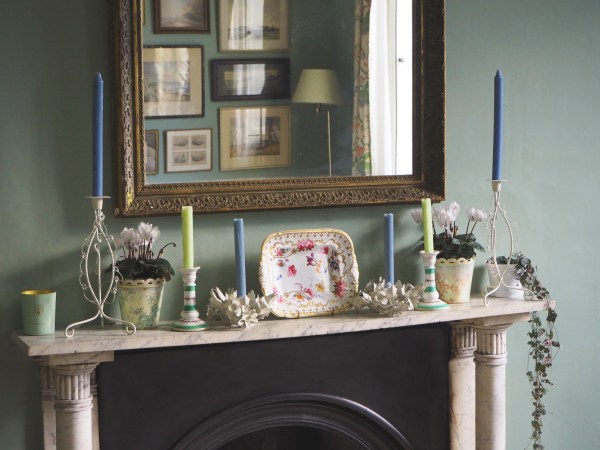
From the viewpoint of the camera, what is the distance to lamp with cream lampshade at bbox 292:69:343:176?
2.40 meters

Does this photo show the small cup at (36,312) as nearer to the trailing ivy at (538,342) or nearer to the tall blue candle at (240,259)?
the tall blue candle at (240,259)

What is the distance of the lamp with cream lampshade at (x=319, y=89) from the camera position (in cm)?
240

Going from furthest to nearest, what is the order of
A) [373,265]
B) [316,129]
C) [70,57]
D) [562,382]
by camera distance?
[562,382] < [373,265] < [316,129] < [70,57]

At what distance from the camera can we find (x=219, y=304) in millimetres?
2258

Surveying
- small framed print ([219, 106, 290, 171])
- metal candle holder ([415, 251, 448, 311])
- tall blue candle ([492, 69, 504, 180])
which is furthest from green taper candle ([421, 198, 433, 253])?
small framed print ([219, 106, 290, 171])

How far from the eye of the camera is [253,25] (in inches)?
92.7

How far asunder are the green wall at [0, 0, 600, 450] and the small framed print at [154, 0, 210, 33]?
0.13 meters

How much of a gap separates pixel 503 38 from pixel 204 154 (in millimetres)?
1003

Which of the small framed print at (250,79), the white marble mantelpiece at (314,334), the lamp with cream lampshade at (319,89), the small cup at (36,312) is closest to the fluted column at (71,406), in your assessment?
the white marble mantelpiece at (314,334)

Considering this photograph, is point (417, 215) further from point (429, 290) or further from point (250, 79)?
point (250, 79)

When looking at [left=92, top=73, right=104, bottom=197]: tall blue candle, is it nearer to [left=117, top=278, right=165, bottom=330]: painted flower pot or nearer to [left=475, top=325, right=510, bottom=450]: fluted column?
[left=117, top=278, right=165, bottom=330]: painted flower pot

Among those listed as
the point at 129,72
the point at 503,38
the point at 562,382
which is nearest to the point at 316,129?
the point at 129,72

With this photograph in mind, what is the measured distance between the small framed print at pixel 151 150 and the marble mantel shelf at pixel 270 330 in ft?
1.29

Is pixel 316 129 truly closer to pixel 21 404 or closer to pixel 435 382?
pixel 435 382
